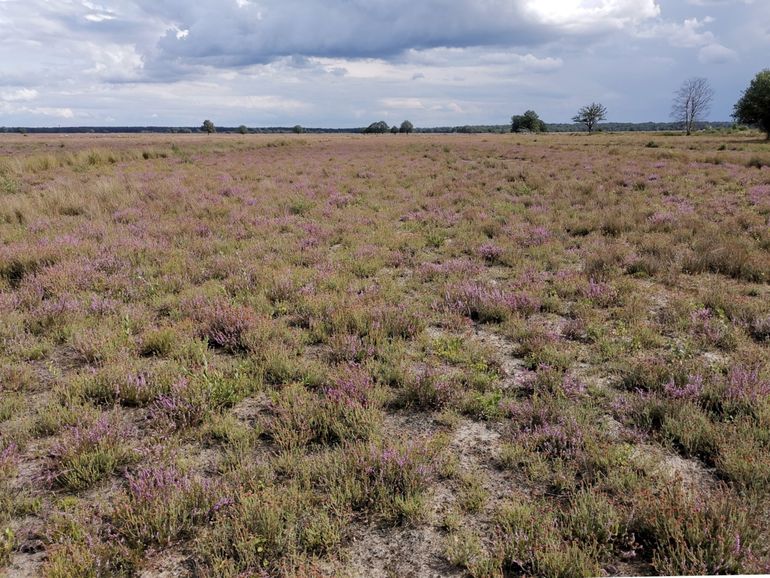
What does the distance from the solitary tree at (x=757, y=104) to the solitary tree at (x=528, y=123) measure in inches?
4204

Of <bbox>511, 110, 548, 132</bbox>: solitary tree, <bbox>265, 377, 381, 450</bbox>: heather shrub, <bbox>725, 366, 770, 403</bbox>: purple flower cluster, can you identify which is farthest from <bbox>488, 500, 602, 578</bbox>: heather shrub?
<bbox>511, 110, 548, 132</bbox>: solitary tree

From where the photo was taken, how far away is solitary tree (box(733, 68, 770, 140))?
5909cm

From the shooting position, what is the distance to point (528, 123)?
6531 inches

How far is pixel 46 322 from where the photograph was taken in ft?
21.4

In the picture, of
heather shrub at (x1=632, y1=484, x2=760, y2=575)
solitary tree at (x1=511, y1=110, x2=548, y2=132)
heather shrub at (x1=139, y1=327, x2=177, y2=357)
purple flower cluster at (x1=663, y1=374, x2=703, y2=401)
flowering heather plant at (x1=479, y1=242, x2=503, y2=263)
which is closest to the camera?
heather shrub at (x1=632, y1=484, x2=760, y2=575)

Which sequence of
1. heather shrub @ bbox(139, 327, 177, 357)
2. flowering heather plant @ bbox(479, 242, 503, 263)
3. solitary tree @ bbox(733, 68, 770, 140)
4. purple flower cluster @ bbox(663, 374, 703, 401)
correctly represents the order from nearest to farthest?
purple flower cluster @ bbox(663, 374, 703, 401) < heather shrub @ bbox(139, 327, 177, 357) < flowering heather plant @ bbox(479, 242, 503, 263) < solitary tree @ bbox(733, 68, 770, 140)

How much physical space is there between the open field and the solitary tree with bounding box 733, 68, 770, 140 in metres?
67.4

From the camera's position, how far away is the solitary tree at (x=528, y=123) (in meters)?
165

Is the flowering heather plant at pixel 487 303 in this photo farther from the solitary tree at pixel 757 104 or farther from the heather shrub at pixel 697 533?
the solitary tree at pixel 757 104

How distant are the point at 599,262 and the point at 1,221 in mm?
16146

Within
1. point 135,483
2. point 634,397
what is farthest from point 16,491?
point 634,397

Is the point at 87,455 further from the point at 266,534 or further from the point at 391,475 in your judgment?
the point at 391,475

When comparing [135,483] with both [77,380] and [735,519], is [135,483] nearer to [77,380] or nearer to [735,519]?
[77,380]

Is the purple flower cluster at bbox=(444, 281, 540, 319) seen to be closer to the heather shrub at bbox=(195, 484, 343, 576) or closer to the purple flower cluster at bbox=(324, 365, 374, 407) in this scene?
the purple flower cluster at bbox=(324, 365, 374, 407)
